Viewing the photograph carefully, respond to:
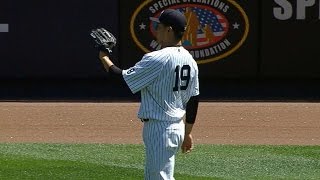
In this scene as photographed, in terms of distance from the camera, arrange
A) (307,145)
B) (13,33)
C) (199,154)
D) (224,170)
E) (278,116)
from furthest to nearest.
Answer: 1. (13,33)
2. (278,116)
3. (307,145)
4. (199,154)
5. (224,170)

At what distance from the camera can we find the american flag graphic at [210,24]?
18.0 m

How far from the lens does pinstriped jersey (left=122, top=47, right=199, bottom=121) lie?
6.65 m

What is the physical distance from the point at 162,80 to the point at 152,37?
1138cm

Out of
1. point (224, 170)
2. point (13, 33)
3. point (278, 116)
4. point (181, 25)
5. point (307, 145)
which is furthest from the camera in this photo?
point (13, 33)

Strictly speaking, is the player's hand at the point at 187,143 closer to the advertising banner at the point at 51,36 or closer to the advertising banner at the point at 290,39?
the advertising banner at the point at 51,36

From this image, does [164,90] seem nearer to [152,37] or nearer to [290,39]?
[152,37]

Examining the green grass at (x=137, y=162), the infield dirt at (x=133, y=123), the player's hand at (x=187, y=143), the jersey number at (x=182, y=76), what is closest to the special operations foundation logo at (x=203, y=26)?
the infield dirt at (x=133, y=123)

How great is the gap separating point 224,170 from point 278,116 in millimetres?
4969

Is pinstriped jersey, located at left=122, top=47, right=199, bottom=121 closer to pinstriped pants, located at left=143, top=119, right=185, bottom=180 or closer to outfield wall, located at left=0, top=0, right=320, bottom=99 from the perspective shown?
pinstriped pants, located at left=143, top=119, right=185, bottom=180

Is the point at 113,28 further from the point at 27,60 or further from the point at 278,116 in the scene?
the point at 278,116

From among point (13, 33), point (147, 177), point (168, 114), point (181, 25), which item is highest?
point (181, 25)

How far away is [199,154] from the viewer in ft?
39.8

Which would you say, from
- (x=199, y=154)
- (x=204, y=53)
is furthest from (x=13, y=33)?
(x=199, y=154)

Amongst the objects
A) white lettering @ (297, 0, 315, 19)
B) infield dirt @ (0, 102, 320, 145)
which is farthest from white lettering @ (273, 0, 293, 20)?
infield dirt @ (0, 102, 320, 145)
